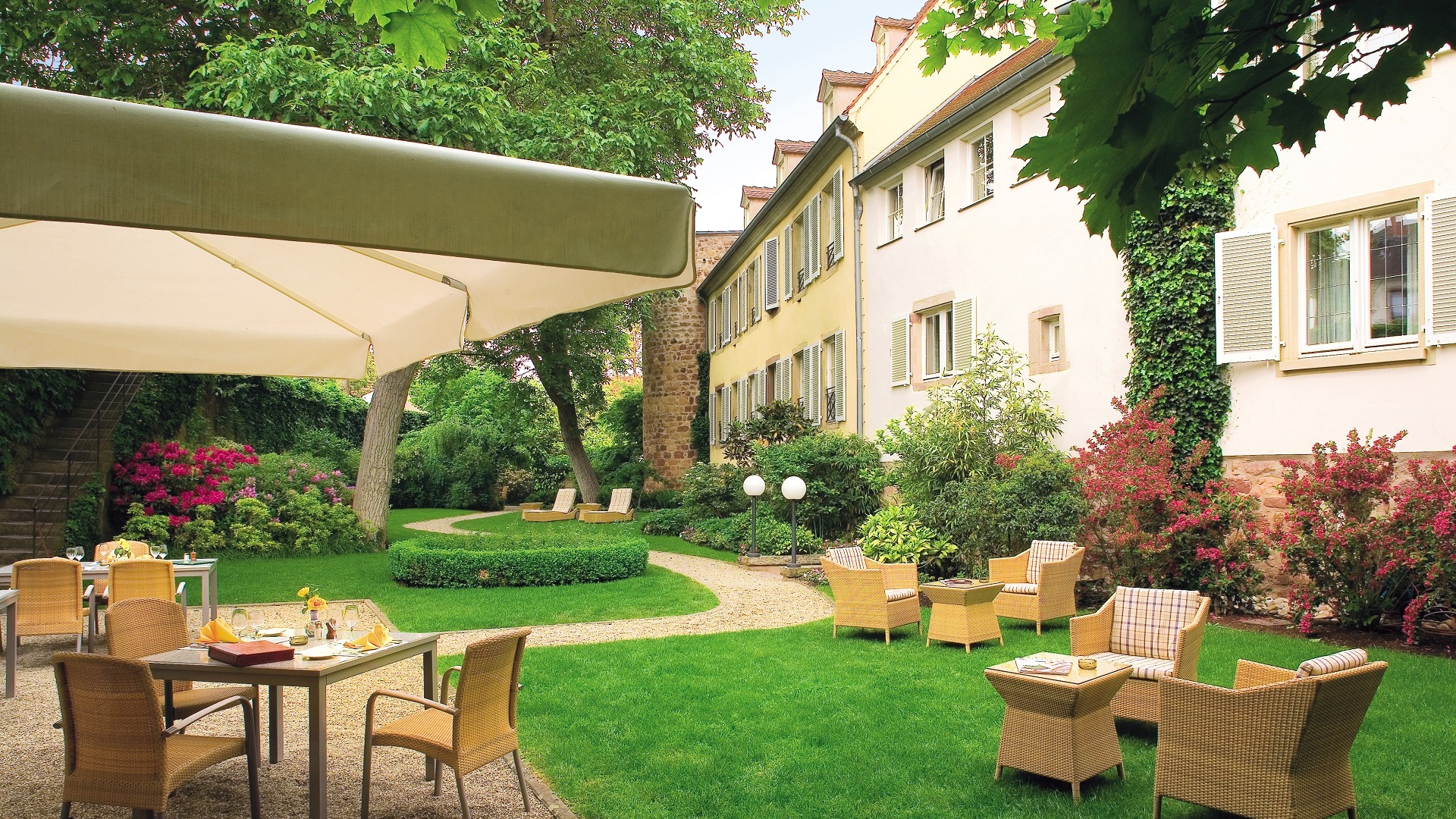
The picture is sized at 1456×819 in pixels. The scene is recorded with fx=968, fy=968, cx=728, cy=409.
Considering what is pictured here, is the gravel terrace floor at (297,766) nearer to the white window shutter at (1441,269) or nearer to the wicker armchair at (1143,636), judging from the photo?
the wicker armchair at (1143,636)

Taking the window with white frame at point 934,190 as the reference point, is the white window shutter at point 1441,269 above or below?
below

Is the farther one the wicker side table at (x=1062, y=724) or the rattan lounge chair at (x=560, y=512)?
the rattan lounge chair at (x=560, y=512)

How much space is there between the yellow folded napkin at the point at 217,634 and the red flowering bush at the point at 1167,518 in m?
7.96

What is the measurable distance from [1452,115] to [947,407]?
5991 millimetres

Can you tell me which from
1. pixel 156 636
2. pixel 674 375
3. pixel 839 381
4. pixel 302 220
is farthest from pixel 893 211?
pixel 674 375

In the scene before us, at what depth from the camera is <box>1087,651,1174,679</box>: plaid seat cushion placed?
5504 mm

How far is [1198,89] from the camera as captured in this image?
2.43 metres

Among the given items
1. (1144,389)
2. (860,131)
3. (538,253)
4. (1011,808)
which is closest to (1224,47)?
(538,253)

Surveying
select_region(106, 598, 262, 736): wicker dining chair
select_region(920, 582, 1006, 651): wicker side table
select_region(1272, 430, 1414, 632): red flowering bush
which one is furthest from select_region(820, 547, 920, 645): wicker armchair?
select_region(106, 598, 262, 736): wicker dining chair

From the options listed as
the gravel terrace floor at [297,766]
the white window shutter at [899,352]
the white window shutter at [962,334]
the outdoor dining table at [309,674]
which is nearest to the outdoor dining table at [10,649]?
the gravel terrace floor at [297,766]

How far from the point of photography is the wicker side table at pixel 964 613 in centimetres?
837

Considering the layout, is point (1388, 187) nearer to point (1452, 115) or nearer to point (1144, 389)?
point (1452, 115)

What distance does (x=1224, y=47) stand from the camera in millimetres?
2398

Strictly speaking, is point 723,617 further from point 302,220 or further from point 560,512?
point 560,512
